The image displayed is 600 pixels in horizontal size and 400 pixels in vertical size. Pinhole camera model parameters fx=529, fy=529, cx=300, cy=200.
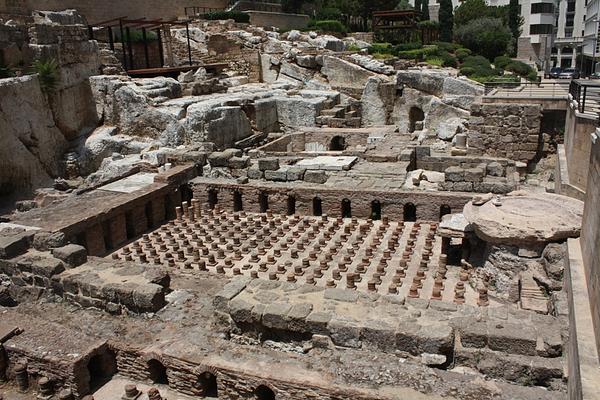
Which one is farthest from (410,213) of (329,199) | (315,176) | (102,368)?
(102,368)

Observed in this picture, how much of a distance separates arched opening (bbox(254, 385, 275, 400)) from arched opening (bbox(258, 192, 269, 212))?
326 inches

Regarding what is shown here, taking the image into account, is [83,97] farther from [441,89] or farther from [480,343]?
[480,343]

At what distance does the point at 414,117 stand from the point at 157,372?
20.7 m

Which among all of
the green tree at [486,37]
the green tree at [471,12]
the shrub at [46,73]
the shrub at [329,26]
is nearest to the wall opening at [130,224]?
the shrub at [46,73]

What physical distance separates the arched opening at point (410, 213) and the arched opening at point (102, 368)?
26.6 feet

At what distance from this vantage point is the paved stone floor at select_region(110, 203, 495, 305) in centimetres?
982

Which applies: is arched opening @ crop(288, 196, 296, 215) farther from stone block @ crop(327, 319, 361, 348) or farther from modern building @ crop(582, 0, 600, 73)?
modern building @ crop(582, 0, 600, 73)

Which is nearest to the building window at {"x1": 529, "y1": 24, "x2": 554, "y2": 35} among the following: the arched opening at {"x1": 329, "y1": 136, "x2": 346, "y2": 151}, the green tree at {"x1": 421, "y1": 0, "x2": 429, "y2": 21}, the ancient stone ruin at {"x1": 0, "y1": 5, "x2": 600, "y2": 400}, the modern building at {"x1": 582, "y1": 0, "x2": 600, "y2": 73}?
the modern building at {"x1": 582, "y1": 0, "x2": 600, "y2": 73}

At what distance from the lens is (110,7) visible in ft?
95.9

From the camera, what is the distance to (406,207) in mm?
13383

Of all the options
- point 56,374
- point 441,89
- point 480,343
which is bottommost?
point 56,374

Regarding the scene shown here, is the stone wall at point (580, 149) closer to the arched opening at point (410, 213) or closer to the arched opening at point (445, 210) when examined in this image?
the arched opening at point (445, 210)

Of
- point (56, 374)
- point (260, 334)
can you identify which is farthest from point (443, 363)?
point (56, 374)

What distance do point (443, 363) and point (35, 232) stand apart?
8.11m
